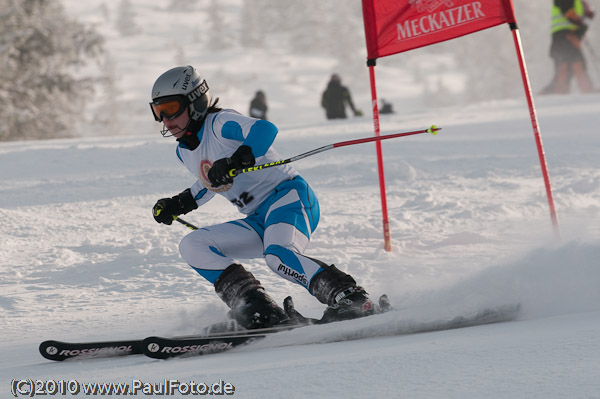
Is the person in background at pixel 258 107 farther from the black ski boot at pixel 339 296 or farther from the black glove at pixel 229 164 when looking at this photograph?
the black ski boot at pixel 339 296

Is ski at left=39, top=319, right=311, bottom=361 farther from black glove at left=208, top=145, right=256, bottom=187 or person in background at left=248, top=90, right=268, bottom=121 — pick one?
person in background at left=248, top=90, right=268, bottom=121

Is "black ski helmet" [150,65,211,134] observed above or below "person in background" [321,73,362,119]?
below

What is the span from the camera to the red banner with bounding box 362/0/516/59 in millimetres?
5430

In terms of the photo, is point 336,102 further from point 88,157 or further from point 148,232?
point 148,232

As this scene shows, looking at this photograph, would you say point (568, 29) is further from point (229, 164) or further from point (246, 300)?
point (246, 300)

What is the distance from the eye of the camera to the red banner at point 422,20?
5.43 m

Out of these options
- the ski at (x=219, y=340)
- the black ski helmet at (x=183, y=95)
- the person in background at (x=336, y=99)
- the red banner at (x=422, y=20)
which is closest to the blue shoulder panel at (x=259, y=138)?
the black ski helmet at (x=183, y=95)

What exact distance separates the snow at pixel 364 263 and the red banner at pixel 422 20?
1.74m

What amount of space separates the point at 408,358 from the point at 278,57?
2742 inches

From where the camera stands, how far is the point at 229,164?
3.49 metres

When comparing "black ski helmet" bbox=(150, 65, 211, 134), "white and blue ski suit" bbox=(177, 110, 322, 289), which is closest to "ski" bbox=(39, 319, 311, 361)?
"white and blue ski suit" bbox=(177, 110, 322, 289)

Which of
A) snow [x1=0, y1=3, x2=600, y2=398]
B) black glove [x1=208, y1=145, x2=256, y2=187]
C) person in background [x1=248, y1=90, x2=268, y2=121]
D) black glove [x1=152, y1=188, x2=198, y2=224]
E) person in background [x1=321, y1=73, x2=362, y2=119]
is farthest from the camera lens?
person in background [x1=248, y1=90, x2=268, y2=121]

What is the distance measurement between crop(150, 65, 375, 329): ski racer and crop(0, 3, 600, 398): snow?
0.85ft

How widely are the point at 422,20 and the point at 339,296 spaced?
307 centimetres
